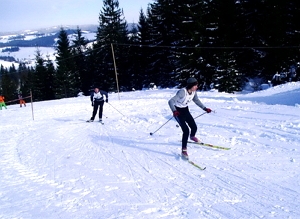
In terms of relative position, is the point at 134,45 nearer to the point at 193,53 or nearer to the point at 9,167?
the point at 193,53

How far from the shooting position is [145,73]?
40.0 metres

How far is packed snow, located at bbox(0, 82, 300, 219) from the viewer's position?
15.8 feet

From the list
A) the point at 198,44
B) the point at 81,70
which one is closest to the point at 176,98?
the point at 198,44

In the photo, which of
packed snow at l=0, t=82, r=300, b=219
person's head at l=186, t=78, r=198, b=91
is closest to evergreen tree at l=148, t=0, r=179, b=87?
packed snow at l=0, t=82, r=300, b=219

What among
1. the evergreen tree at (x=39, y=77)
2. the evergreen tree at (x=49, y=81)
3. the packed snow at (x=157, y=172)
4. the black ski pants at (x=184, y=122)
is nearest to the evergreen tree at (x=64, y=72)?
the evergreen tree at (x=49, y=81)

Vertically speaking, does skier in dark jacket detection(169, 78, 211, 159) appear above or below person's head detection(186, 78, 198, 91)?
below

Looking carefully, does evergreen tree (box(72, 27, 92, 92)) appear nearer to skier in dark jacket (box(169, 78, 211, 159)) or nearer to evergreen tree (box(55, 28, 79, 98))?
evergreen tree (box(55, 28, 79, 98))

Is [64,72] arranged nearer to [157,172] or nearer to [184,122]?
[184,122]

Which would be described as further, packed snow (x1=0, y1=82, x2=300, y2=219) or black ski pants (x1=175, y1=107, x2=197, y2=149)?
black ski pants (x1=175, y1=107, x2=197, y2=149)

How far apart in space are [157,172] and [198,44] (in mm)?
25386

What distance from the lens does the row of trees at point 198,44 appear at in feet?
87.0

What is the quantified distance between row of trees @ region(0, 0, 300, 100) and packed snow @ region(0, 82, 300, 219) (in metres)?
13.9

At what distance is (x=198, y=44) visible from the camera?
Result: 29.9 meters

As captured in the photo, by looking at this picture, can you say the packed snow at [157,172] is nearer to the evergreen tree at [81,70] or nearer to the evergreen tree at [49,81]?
the evergreen tree at [81,70]
